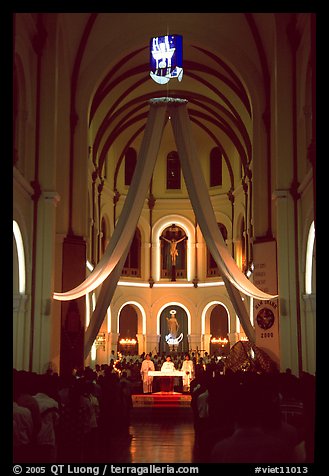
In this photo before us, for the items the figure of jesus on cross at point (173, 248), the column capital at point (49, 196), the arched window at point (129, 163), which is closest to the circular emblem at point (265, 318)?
the column capital at point (49, 196)

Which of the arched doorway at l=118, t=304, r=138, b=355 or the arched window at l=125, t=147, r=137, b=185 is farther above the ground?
the arched window at l=125, t=147, r=137, b=185

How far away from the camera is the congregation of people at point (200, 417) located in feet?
15.0

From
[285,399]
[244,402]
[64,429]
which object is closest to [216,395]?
[285,399]

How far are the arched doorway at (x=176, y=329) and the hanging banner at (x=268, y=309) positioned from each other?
13.8 m

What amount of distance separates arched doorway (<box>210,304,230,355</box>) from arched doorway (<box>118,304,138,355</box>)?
11.8ft

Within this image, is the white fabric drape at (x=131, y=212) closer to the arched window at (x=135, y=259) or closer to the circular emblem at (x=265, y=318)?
the circular emblem at (x=265, y=318)

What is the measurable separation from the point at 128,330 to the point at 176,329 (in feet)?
7.70

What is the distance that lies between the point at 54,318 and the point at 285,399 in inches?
302

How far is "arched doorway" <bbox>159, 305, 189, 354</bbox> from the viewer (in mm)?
32812

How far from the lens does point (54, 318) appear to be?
59.6 feet

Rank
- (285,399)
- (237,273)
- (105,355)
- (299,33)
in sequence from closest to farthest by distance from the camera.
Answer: (285,399) → (237,273) → (299,33) → (105,355)

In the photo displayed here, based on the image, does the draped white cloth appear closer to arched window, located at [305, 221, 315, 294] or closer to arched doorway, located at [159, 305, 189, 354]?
arched window, located at [305, 221, 315, 294]

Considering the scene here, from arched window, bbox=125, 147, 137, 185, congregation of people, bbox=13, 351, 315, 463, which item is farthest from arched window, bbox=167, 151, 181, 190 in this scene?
congregation of people, bbox=13, 351, 315, 463
